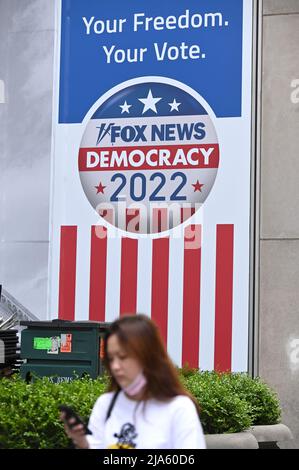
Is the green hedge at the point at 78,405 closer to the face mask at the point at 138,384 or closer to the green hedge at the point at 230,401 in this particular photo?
the green hedge at the point at 230,401

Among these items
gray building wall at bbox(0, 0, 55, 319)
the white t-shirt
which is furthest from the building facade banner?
the white t-shirt

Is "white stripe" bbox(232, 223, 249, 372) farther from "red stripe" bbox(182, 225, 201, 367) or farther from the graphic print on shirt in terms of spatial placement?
the graphic print on shirt

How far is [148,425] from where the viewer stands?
4.14 m

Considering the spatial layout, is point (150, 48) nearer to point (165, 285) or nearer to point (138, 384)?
point (165, 285)

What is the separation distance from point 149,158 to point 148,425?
7.42m

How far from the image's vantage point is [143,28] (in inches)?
459

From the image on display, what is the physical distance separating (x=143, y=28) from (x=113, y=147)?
1472 millimetres

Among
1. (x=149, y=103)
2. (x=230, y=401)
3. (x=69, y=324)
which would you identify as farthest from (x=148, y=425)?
(x=149, y=103)

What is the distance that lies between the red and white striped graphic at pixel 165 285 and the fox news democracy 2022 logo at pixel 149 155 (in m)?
0.29

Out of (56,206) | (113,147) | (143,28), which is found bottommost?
(56,206)

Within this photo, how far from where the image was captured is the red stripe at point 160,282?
11094 mm

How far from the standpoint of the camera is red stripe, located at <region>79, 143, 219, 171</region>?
36.9 ft

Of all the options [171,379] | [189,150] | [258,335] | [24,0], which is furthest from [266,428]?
[24,0]

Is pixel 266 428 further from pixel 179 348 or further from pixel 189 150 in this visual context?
pixel 189 150
